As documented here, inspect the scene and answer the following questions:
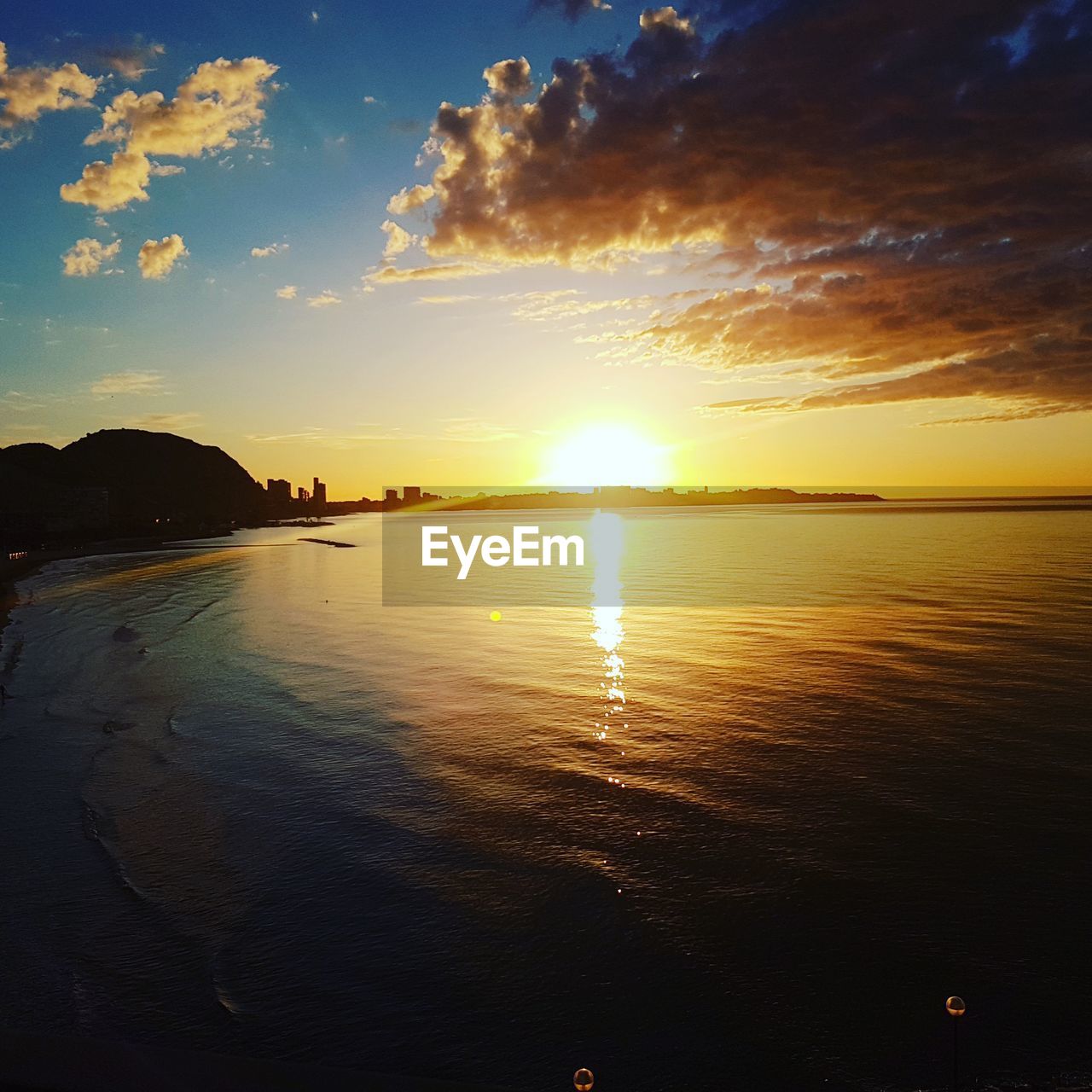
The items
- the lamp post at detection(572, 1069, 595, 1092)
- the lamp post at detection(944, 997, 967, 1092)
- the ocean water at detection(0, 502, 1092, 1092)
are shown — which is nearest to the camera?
the lamp post at detection(572, 1069, 595, 1092)

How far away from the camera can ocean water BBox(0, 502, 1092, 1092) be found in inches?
391

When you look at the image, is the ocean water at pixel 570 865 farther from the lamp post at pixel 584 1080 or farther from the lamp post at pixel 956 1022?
the lamp post at pixel 584 1080

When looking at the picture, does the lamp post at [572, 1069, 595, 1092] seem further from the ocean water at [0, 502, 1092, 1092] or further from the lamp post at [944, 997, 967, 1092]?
the lamp post at [944, 997, 967, 1092]

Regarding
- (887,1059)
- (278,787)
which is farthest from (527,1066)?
(278,787)

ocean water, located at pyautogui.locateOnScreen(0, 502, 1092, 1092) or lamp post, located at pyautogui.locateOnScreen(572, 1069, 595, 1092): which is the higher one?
lamp post, located at pyautogui.locateOnScreen(572, 1069, 595, 1092)

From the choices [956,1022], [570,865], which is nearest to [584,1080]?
[956,1022]

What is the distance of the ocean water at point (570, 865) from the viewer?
992cm

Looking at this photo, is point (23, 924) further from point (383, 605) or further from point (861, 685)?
point (383, 605)

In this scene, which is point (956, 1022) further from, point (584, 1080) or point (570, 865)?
point (570, 865)

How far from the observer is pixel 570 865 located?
14.6m

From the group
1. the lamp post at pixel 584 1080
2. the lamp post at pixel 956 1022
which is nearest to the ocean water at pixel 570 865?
the lamp post at pixel 956 1022

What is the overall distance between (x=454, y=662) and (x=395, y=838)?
2123 cm

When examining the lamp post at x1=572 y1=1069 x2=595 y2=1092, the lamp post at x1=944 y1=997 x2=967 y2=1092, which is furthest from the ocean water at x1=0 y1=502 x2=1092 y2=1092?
the lamp post at x1=572 y1=1069 x2=595 y2=1092

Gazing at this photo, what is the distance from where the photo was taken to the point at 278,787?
765 inches
